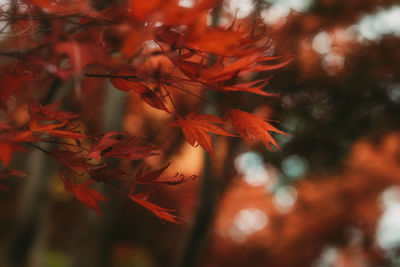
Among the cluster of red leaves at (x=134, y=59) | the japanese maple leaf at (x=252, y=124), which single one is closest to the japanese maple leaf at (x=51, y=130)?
the cluster of red leaves at (x=134, y=59)

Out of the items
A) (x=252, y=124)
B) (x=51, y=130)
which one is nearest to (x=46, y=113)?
(x=51, y=130)

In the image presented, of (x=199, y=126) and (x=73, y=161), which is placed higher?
(x=199, y=126)

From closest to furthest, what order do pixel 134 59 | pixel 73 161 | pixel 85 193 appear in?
1. pixel 134 59
2. pixel 73 161
3. pixel 85 193

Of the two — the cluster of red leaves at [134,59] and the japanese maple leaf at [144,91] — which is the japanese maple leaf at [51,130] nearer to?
the cluster of red leaves at [134,59]

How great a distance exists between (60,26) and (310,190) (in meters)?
5.79

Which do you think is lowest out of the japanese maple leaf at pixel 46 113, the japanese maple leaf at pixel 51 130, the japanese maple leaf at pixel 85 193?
the japanese maple leaf at pixel 85 193

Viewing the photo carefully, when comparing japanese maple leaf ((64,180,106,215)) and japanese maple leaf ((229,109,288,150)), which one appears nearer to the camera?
japanese maple leaf ((229,109,288,150))

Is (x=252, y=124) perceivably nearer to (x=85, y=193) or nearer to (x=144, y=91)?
(x=144, y=91)

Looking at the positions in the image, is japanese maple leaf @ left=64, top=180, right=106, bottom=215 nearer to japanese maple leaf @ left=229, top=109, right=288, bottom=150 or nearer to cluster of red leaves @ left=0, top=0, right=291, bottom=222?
cluster of red leaves @ left=0, top=0, right=291, bottom=222

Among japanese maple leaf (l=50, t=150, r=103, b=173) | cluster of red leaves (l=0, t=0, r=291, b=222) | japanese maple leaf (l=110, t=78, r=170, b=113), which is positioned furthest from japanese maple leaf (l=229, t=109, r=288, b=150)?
japanese maple leaf (l=50, t=150, r=103, b=173)

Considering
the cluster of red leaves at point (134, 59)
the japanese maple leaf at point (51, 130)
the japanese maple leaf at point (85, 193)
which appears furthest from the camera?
the japanese maple leaf at point (85, 193)

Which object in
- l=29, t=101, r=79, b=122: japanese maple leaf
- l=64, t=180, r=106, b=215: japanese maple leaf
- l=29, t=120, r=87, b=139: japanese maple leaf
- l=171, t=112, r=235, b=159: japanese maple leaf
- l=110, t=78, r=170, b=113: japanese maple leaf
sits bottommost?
l=64, t=180, r=106, b=215: japanese maple leaf

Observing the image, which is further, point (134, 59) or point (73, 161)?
point (73, 161)

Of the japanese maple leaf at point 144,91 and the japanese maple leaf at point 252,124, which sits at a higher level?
the japanese maple leaf at point 144,91
